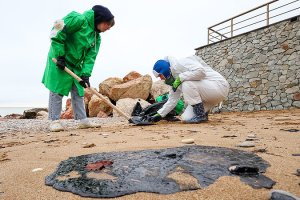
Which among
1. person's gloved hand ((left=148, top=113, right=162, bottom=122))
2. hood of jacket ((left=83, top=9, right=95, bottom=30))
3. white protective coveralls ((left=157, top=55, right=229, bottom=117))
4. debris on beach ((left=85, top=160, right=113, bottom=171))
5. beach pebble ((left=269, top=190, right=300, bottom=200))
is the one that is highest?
hood of jacket ((left=83, top=9, right=95, bottom=30))

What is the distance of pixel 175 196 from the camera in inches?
29.1

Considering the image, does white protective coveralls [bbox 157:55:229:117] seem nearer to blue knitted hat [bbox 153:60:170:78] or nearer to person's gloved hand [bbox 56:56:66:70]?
blue knitted hat [bbox 153:60:170:78]

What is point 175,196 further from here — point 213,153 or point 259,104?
point 259,104

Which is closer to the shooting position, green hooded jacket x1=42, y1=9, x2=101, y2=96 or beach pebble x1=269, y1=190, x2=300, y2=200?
beach pebble x1=269, y1=190, x2=300, y2=200

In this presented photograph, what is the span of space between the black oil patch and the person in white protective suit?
2076mm

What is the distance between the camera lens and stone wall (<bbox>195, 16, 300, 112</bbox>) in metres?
7.23

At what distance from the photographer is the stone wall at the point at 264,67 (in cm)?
723

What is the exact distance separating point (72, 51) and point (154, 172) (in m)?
2.87

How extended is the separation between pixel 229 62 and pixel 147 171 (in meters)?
9.45

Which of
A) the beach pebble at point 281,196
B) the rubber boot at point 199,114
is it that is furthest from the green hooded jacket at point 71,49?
the beach pebble at point 281,196

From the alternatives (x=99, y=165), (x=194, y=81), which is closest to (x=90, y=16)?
(x=194, y=81)

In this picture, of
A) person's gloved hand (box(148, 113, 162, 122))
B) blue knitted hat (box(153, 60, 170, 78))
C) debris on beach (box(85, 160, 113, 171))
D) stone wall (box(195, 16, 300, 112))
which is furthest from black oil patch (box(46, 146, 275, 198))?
stone wall (box(195, 16, 300, 112))

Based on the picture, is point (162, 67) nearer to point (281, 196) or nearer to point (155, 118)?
point (155, 118)

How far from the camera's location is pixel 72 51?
3.20m
